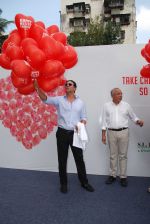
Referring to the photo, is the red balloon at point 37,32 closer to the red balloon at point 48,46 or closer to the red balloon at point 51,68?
the red balloon at point 48,46

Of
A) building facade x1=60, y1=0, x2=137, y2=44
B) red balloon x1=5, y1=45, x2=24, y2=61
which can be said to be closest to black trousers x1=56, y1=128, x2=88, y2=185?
red balloon x1=5, y1=45, x2=24, y2=61

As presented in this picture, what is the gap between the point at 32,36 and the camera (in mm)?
3258

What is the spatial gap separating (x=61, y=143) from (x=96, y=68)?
1.36 m

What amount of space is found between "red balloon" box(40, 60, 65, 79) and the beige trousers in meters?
1.29

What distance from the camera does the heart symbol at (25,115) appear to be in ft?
15.6

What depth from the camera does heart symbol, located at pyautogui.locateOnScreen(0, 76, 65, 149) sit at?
4750 millimetres

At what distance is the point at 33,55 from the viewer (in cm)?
304

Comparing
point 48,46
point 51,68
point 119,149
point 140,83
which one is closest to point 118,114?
point 119,149

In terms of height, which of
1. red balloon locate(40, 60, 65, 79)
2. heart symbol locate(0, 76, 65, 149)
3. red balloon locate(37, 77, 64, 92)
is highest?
red balloon locate(40, 60, 65, 79)

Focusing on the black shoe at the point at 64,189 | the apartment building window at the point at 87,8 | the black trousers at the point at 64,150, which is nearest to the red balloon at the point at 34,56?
the black trousers at the point at 64,150

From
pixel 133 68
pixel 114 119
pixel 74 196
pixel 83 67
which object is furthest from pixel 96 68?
pixel 74 196

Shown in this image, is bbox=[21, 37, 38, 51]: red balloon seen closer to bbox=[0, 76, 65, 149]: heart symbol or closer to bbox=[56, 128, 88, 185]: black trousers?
bbox=[56, 128, 88, 185]: black trousers

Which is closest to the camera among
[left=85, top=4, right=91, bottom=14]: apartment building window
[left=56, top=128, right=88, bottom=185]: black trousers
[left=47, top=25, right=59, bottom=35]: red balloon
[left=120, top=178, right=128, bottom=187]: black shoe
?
[left=47, top=25, right=59, bottom=35]: red balloon

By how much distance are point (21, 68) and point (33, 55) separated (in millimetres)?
184
